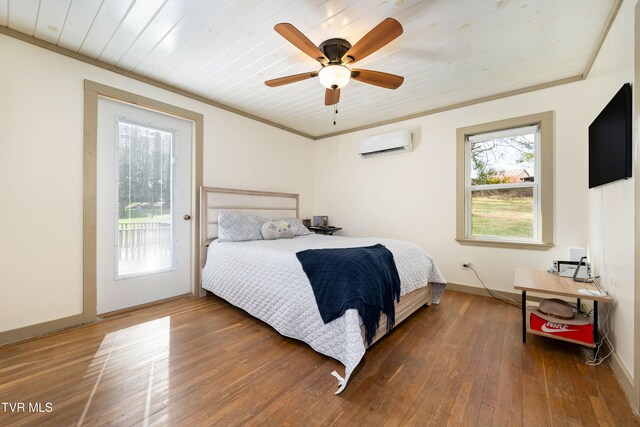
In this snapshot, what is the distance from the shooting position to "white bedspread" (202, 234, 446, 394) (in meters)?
1.81

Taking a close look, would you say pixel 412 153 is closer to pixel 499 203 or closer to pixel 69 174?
pixel 499 203

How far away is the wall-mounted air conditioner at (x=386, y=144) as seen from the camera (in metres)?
3.82

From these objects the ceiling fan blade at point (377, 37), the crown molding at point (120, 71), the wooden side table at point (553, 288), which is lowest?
the wooden side table at point (553, 288)

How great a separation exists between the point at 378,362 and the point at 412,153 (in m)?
2.93

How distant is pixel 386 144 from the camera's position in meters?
3.99

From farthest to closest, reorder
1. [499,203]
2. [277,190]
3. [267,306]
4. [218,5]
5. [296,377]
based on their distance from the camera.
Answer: [277,190]
[499,203]
[267,306]
[218,5]
[296,377]

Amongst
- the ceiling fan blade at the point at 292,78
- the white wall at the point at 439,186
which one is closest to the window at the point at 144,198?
the ceiling fan blade at the point at 292,78

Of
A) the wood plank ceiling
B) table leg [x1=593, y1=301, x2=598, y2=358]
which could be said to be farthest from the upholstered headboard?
table leg [x1=593, y1=301, x2=598, y2=358]

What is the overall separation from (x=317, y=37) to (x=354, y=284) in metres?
1.95

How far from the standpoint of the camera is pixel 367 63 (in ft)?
8.32

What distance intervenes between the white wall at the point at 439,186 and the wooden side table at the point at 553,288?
2.66 ft

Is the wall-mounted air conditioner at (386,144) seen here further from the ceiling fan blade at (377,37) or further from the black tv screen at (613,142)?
the ceiling fan blade at (377,37)

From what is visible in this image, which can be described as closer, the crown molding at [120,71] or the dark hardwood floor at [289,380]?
the dark hardwood floor at [289,380]

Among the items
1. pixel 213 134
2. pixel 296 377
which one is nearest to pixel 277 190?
pixel 213 134
